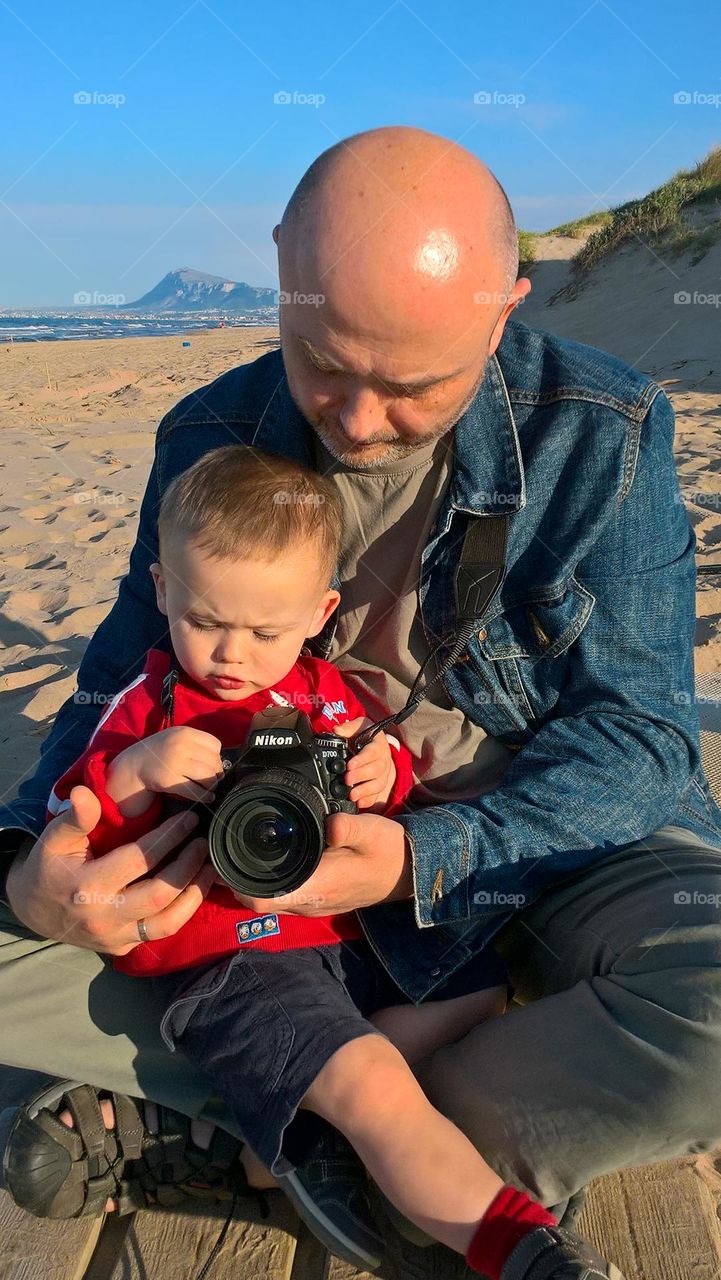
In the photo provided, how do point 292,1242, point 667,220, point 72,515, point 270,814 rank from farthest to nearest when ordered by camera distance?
point 667,220
point 72,515
point 292,1242
point 270,814

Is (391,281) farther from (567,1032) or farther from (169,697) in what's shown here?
(567,1032)

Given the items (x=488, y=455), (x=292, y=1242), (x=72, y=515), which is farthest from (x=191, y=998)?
(x=72, y=515)

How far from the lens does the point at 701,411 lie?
7336 mm

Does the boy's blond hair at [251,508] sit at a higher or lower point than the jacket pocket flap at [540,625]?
higher

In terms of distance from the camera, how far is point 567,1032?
1596 millimetres

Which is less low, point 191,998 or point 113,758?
point 113,758

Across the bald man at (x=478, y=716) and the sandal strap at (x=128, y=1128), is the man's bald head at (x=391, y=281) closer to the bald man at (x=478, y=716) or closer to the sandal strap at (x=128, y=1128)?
the bald man at (x=478, y=716)

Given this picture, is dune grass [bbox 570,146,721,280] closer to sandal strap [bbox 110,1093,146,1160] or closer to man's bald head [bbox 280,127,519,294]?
man's bald head [bbox 280,127,519,294]

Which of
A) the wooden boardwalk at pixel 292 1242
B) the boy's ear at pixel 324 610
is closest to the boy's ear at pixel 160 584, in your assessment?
the boy's ear at pixel 324 610

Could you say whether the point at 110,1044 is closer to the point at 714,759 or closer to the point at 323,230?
the point at 323,230

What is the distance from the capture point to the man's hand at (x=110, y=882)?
5.35ft

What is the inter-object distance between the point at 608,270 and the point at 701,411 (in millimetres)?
8157

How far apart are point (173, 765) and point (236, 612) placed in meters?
0.31

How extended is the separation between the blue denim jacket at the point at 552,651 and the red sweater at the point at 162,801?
12 cm
